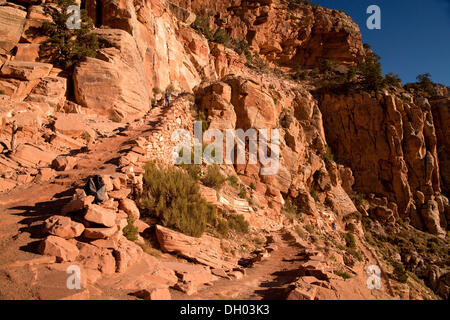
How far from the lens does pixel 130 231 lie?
5.73 meters

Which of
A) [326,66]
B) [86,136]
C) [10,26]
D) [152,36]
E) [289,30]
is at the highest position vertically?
→ [289,30]

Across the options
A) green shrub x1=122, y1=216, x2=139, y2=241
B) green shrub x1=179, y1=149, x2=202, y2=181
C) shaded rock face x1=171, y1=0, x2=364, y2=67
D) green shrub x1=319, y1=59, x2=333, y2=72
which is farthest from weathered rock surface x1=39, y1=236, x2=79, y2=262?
green shrub x1=319, y1=59, x2=333, y2=72

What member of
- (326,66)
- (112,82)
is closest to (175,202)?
(112,82)

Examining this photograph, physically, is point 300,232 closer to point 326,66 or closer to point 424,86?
point 326,66

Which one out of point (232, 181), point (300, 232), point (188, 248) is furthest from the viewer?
point (300, 232)

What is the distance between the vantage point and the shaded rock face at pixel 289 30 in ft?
127

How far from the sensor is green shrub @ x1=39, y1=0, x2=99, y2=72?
1373 cm

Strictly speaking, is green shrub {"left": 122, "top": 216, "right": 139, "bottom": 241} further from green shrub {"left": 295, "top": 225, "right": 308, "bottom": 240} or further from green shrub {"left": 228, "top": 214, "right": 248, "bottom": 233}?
green shrub {"left": 295, "top": 225, "right": 308, "bottom": 240}

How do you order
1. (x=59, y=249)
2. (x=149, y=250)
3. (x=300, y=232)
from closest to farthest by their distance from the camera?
(x=59, y=249) < (x=149, y=250) < (x=300, y=232)

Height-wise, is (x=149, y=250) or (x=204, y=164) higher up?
(x=204, y=164)

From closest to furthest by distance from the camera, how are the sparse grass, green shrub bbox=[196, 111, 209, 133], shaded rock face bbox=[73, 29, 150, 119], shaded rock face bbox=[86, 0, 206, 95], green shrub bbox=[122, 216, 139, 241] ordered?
green shrub bbox=[122, 216, 139, 241] < the sparse grass < shaded rock face bbox=[73, 29, 150, 119] < green shrub bbox=[196, 111, 209, 133] < shaded rock face bbox=[86, 0, 206, 95]

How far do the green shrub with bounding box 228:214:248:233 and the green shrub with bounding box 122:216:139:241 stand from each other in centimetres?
425

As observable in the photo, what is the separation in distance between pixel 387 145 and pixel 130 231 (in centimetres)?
3084

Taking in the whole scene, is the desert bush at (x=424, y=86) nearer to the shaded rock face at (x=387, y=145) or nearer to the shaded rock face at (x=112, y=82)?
the shaded rock face at (x=387, y=145)
